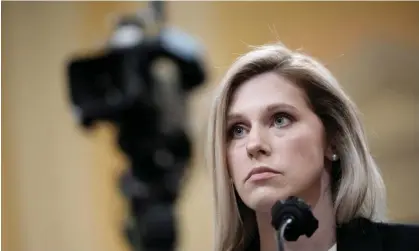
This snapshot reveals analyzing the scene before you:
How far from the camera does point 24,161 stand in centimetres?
119

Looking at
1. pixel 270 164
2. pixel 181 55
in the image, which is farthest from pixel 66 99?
pixel 270 164

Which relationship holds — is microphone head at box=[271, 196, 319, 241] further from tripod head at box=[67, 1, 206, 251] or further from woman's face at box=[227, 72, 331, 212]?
tripod head at box=[67, 1, 206, 251]

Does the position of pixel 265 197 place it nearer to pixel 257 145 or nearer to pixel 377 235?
pixel 257 145

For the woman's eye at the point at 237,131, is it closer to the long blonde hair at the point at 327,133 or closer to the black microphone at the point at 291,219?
the long blonde hair at the point at 327,133

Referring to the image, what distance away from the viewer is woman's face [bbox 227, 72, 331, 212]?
963 mm

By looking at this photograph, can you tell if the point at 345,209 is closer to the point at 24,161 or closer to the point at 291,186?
the point at 291,186

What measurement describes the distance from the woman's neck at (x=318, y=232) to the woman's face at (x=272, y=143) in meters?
0.02

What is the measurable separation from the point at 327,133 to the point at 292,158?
0.26 ft

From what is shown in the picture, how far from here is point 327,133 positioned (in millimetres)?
1005

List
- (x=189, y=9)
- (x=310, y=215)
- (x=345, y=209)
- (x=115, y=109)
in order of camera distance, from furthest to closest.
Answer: (x=189, y=9), (x=115, y=109), (x=345, y=209), (x=310, y=215)

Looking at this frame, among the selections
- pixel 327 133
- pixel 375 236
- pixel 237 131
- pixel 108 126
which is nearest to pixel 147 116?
pixel 108 126

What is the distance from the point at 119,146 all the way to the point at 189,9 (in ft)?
0.94

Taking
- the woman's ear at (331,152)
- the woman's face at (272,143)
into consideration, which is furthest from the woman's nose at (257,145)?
the woman's ear at (331,152)

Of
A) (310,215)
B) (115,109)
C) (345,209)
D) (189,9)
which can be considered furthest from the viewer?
(189,9)
